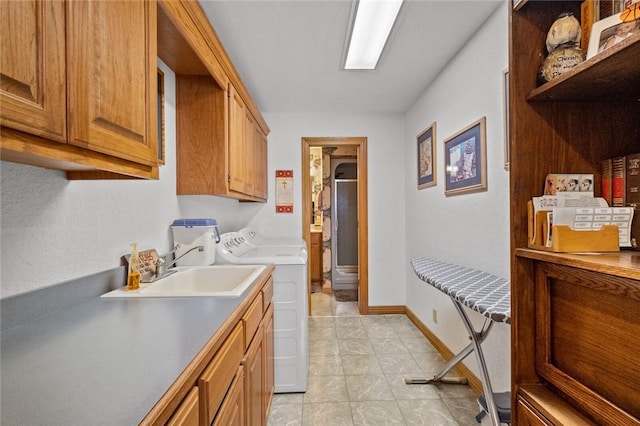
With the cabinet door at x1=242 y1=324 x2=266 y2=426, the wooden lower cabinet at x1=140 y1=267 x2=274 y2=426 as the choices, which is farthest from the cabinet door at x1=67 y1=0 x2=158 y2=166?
the cabinet door at x1=242 y1=324 x2=266 y2=426

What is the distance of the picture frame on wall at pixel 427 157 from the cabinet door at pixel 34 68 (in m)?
2.64

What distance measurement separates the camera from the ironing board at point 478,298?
1241 millimetres

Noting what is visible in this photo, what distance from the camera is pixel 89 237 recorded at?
120 cm

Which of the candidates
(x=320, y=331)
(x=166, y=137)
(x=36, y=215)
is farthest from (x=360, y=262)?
(x=36, y=215)

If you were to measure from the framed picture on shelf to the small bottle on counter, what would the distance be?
5.64 ft

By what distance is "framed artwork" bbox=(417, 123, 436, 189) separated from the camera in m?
2.79

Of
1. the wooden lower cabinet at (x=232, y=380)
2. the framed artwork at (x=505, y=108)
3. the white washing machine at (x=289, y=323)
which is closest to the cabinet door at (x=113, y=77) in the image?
the wooden lower cabinet at (x=232, y=380)

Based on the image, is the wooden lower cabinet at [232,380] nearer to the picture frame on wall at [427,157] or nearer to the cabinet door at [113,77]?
the cabinet door at [113,77]

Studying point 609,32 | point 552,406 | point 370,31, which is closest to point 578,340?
point 552,406

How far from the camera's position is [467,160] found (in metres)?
2.16

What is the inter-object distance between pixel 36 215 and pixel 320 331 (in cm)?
269

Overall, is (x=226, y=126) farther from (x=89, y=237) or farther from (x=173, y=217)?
(x=89, y=237)

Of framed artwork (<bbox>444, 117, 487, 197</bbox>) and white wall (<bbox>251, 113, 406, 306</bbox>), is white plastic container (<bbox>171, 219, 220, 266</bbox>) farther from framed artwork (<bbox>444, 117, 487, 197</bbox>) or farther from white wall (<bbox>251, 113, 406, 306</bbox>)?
white wall (<bbox>251, 113, 406, 306</bbox>)

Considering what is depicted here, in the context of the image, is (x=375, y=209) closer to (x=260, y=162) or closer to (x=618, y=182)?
(x=260, y=162)
